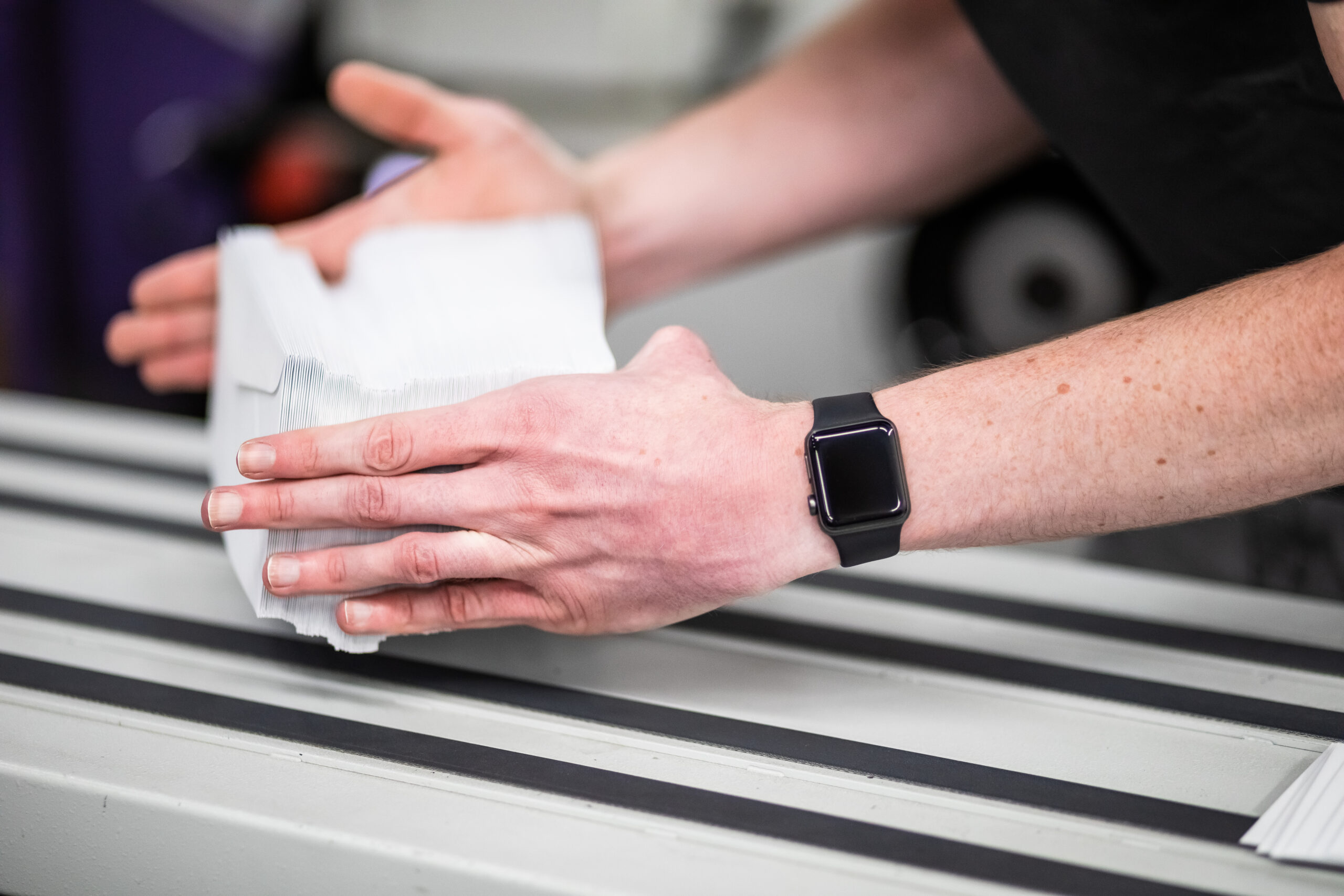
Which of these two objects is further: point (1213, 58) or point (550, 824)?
point (1213, 58)

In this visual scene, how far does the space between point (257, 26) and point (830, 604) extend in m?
2.73

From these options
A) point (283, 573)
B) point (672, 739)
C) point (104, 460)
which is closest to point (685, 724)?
point (672, 739)

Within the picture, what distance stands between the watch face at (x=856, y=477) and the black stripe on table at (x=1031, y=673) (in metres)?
0.19

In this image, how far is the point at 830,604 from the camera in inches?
32.9

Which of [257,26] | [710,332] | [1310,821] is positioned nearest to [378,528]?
[1310,821]

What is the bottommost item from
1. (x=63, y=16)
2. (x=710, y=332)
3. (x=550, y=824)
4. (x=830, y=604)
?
(x=550, y=824)

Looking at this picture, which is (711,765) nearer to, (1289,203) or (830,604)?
(830,604)

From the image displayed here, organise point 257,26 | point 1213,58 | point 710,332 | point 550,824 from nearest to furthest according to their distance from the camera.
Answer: point 550,824 → point 1213,58 → point 710,332 → point 257,26

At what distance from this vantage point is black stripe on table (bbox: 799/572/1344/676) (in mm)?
758

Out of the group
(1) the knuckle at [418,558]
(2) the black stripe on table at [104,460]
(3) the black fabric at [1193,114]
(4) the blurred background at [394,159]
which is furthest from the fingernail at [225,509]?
(4) the blurred background at [394,159]

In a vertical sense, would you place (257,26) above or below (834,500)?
above

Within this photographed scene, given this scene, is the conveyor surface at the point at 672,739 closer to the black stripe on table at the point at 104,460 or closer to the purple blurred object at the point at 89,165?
the black stripe on table at the point at 104,460

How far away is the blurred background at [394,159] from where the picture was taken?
2162 millimetres

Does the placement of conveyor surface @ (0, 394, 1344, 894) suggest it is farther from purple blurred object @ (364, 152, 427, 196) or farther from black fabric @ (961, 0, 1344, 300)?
purple blurred object @ (364, 152, 427, 196)
